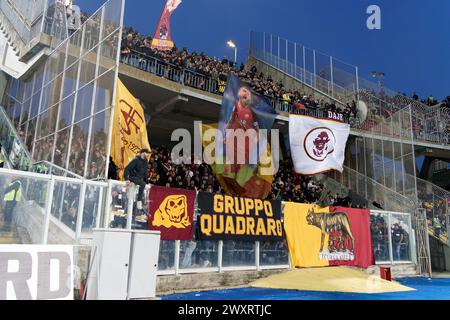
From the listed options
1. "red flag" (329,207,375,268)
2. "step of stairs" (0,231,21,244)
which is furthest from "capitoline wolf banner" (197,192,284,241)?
"step of stairs" (0,231,21,244)

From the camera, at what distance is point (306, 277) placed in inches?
445

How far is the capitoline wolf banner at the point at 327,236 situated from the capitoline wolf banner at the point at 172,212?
12.1 ft

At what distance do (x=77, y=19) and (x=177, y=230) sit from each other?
1049 cm

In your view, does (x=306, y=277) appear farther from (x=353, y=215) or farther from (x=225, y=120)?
(x=225, y=120)

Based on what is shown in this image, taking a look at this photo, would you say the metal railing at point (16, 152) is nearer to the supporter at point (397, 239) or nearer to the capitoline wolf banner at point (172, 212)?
→ the capitoline wolf banner at point (172, 212)

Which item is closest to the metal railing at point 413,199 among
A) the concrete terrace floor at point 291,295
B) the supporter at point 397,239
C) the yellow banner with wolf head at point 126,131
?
the supporter at point 397,239

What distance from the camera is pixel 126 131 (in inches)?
404

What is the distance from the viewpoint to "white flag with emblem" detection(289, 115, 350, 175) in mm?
15875

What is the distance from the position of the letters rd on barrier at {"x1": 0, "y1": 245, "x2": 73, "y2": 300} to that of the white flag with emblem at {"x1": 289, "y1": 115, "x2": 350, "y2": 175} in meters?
11.4

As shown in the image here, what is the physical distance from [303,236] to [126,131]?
666cm

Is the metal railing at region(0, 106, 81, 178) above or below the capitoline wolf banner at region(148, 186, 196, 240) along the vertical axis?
above

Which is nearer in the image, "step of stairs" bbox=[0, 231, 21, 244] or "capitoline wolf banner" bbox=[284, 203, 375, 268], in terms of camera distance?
"step of stairs" bbox=[0, 231, 21, 244]

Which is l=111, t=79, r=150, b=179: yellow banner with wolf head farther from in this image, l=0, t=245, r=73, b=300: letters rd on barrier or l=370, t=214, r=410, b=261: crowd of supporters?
l=370, t=214, r=410, b=261: crowd of supporters

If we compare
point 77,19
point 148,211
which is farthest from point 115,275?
point 77,19
